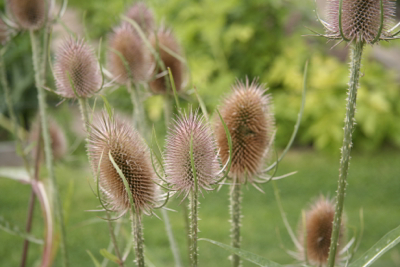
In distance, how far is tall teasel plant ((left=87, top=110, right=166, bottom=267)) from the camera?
709 mm

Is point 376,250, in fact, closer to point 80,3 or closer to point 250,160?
point 250,160

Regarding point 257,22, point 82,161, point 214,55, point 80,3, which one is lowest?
point 82,161

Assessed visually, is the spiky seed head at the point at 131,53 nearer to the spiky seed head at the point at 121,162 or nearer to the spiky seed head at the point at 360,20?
the spiky seed head at the point at 121,162

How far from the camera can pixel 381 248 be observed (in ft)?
2.44

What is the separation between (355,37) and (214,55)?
12.1ft

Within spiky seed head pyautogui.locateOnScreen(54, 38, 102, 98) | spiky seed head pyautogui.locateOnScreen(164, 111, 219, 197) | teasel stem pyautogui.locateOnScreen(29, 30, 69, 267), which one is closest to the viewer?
spiky seed head pyautogui.locateOnScreen(164, 111, 219, 197)

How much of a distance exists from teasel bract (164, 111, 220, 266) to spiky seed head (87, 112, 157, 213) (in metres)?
0.05

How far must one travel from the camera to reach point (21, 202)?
3.23m

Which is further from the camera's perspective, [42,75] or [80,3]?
[80,3]

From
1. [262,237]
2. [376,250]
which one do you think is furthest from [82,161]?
[376,250]

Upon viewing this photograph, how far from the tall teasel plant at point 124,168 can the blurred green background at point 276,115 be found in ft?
6.14

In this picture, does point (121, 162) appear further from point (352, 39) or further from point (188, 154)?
point (352, 39)

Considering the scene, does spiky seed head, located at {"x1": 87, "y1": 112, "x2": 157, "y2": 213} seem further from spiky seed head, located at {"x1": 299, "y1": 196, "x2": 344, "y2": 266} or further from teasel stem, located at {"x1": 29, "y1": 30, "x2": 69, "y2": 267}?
spiky seed head, located at {"x1": 299, "y1": 196, "x2": 344, "y2": 266}

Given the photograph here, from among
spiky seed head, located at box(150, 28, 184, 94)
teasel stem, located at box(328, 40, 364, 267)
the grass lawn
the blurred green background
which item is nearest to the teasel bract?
teasel stem, located at box(328, 40, 364, 267)
